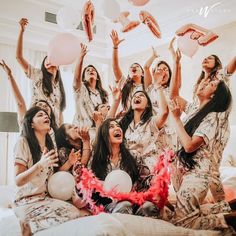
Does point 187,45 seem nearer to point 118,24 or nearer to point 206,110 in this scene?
point 206,110

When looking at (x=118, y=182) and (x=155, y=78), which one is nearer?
(x=118, y=182)

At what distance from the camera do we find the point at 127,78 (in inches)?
101

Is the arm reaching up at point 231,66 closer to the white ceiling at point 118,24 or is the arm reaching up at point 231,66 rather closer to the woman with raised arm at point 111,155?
the white ceiling at point 118,24

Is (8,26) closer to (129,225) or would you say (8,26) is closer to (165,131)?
(165,131)

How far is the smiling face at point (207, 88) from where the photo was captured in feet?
7.07

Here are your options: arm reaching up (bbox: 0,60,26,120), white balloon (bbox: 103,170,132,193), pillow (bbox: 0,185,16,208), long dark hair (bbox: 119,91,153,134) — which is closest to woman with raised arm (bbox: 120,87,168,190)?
long dark hair (bbox: 119,91,153,134)

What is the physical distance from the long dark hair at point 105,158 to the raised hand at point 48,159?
0.84 ft

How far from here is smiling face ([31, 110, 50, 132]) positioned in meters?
2.29

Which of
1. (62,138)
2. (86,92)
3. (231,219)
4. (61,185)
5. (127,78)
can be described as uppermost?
(127,78)

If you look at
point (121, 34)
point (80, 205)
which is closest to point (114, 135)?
point (80, 205)

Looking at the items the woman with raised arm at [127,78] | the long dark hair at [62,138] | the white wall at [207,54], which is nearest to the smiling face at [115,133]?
the woman with raised arm at [127,78]

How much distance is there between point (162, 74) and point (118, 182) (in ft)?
2.45

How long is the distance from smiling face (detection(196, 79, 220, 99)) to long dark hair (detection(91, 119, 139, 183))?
608mm

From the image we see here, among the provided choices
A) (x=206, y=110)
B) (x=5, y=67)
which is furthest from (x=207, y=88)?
(x=5, y=67)
